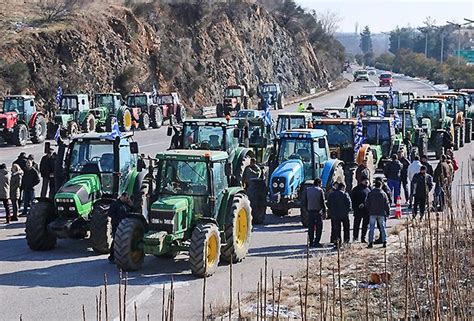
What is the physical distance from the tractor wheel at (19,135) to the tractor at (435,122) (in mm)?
15909

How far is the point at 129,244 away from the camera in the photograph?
44.7 feet

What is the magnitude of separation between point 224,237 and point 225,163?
1348mm

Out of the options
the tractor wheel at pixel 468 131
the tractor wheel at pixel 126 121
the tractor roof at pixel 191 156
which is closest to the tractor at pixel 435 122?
the tractor wheel at pixel 468 131

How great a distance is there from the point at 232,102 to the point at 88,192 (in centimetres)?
3442

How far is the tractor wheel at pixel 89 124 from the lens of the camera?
36750mm

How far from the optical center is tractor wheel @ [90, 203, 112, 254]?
→ 1485 centimetres

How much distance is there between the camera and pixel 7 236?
17016 millimetres

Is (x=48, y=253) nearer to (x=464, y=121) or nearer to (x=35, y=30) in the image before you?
(x=464, y=121)

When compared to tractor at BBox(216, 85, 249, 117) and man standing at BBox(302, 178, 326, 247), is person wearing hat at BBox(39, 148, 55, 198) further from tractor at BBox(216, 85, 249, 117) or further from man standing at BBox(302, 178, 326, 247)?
tractor at BBox(216, 85, 249, 117)

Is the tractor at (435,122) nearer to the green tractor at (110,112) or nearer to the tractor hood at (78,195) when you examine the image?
the green tractor at (110,112)

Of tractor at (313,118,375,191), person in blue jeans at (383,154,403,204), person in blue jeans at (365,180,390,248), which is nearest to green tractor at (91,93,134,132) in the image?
tractor at (313,118,375,191)

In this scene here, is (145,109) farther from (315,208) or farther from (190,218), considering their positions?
(190,218)

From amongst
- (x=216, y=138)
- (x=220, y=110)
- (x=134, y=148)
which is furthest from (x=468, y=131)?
(x=134, y=148)

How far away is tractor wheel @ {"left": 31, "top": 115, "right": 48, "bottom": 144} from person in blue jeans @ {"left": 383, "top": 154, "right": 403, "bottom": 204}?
61.6 ft
